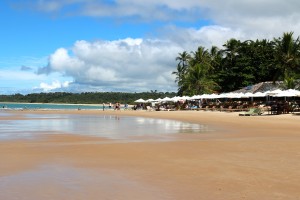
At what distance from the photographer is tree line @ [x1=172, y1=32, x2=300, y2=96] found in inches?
1901

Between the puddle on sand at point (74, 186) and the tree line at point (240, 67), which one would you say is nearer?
the puddle on sand at point (74, 186)

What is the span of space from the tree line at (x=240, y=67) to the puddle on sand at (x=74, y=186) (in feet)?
145

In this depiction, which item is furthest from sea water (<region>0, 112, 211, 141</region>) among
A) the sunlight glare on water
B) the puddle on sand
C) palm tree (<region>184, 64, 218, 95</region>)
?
palm tree (<region>184, 64, 218, 95</region>)

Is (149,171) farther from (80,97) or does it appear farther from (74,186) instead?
(80,97)

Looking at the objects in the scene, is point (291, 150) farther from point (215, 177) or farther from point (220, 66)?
point (220, 66)

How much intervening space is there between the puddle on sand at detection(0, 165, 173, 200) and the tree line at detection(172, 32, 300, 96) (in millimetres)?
44231

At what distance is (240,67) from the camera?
5550 centimetres

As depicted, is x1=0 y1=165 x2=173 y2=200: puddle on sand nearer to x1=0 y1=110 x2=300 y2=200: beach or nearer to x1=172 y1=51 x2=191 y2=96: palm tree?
x1=0 y1=110 x2=300 y2=200: beach

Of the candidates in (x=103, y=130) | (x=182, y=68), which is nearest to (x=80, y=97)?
(x=182, y=68)

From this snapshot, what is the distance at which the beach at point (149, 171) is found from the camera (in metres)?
6.11

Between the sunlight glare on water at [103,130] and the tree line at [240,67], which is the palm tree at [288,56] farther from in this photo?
the sunlight glare on water at [103,130]

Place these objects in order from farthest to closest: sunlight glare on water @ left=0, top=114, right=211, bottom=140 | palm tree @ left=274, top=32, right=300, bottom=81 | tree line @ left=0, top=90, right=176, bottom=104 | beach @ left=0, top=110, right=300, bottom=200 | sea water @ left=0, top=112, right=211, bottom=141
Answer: tree line @ left=0, top=90, right=176, bottom=104 → palm tree @ left=274, top=32, right=300, bottom=81 → sunlight glare on water @ left=0, top=114, right=211, bottom=140 → sea water @ left=0, top=112, right=211, bottom=141 → beach @ left=0, top=110, right=300, bottom=200

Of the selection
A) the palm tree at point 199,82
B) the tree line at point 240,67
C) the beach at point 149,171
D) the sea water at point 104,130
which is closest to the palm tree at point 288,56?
the tree line at point 240,67

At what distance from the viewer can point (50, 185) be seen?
663cm
